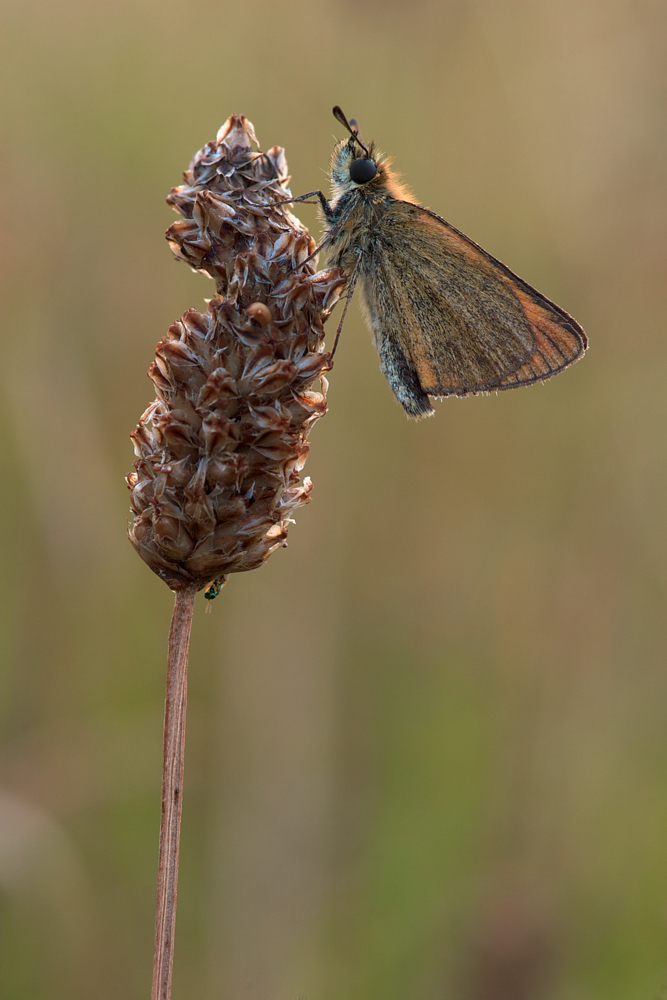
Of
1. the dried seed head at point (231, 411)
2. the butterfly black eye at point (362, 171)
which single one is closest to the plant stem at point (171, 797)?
the dried seed head at point (231, 411)

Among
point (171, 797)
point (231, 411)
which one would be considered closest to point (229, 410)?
point (231, 411)

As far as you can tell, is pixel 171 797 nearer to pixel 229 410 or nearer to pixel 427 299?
pixel 229 410

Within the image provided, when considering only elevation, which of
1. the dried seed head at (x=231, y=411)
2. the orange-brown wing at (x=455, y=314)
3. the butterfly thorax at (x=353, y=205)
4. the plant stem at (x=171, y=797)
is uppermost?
the butterfly thorax at (x=353, y=205)

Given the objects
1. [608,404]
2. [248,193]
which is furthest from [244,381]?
[608,404]

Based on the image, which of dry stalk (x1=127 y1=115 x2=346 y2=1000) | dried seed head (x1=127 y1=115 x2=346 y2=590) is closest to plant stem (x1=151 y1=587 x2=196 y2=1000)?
dry stalk (x1=127 y1=115 x2=346 y2=1000)

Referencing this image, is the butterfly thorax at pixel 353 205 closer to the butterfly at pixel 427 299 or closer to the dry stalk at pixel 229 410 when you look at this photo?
the butterfly at pixel 427 299

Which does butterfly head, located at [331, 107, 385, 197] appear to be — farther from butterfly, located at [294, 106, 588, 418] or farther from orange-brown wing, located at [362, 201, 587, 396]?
orange-brown wing, located at [362, 201, 587, 396]
